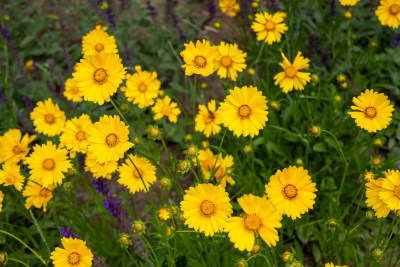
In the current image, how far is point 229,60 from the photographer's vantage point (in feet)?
8.00

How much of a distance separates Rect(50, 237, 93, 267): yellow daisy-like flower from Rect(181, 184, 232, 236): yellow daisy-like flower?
1.76 ft

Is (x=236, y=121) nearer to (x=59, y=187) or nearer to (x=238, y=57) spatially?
(x=238, y=57)

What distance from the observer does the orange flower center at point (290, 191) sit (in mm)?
1753

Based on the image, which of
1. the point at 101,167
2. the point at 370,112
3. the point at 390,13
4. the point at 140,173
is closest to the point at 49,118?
the point at 101,167

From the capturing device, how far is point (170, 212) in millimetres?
1818

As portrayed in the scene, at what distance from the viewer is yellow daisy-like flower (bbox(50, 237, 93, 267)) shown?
5.77ft

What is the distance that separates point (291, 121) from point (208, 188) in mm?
1844

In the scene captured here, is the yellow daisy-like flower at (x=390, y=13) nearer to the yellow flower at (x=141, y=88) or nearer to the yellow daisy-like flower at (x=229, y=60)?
the yellow daisy-like flower at (x=229, y=60)

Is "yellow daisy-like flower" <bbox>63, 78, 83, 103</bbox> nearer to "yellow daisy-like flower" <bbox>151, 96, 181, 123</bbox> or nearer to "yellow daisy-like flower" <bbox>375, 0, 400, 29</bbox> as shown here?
"yellow daisy-like flower" <bbox>151, 96, 181, 123</bbox>

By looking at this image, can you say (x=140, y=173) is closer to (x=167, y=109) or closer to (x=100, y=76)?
(x=100, y=76)

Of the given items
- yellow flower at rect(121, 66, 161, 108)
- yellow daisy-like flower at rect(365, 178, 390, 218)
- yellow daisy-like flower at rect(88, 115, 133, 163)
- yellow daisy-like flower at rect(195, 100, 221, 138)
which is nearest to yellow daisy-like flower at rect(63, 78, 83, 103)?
yellow flower at rect(121, 66, 161, 108)

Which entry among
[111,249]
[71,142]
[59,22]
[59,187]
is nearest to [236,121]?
[71,142]

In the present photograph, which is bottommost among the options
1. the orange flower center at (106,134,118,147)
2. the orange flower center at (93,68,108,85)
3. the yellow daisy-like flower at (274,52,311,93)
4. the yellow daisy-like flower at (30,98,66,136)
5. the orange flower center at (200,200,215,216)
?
the orange flower center at (200,200,215,216)

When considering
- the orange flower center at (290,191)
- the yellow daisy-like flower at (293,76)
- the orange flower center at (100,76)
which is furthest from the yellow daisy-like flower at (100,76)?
the yellow daisy-like flower at (293,76)
